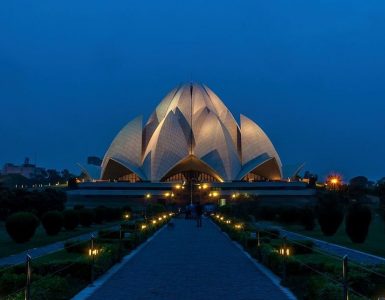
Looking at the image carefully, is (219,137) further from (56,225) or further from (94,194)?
(56,225)

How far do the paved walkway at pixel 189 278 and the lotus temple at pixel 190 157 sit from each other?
39.6m

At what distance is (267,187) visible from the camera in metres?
56.4

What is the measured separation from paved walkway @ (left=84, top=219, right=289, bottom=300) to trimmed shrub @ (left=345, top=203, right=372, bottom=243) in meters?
4.91

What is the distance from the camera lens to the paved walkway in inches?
295

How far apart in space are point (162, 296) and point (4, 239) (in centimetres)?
1310

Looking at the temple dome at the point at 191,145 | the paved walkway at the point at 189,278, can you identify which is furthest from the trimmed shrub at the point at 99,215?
the temple dome at the point at 191,145

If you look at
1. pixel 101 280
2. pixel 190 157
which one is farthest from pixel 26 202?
pixel 190 157

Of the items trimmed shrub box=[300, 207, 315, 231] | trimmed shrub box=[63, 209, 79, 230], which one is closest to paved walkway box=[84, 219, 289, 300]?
trimmed shrub box=[63, 209, 79, 230]

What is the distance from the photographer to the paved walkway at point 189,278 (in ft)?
24.6

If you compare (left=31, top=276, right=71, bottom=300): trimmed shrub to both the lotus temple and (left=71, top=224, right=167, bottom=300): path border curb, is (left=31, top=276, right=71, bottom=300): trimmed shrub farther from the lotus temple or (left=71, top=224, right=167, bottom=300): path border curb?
the lotus temple

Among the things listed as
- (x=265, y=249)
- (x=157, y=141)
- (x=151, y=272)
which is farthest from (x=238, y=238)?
(x=157, y=141)

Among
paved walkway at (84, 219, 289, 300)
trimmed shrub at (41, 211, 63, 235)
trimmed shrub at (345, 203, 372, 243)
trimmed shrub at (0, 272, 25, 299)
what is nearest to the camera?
trimmed shrub at (0, 272, 25, 299)

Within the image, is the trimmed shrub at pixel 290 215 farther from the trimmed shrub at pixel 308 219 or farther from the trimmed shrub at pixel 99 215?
the trimmed shrub at pixel 99 215

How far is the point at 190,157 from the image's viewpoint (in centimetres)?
5803
